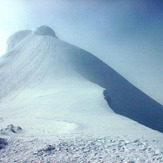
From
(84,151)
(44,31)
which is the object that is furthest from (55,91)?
(44,31)

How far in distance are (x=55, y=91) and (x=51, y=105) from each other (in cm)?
525

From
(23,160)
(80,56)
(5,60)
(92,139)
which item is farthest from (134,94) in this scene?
(23,160)

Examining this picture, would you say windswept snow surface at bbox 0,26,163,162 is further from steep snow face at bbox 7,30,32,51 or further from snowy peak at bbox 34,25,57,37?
steep snow face at bbox 7,30,32,51

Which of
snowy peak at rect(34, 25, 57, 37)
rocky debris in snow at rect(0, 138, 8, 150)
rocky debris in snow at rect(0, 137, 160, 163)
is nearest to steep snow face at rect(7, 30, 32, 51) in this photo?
snowy peak at rect(34, 25, 57, 37)

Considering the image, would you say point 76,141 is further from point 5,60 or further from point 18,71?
point 5,60

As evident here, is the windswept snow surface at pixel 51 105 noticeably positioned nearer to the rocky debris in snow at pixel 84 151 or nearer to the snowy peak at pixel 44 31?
the rocky debris in snow at pixel 84 151

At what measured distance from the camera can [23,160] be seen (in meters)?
5.64

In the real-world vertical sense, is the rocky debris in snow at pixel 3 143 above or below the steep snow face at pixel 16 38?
below

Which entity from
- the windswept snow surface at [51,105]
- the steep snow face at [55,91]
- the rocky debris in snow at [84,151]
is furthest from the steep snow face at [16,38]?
the rocky debris in snow at [84,151]

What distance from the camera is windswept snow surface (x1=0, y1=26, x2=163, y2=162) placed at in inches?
289

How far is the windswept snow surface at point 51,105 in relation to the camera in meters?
7.34

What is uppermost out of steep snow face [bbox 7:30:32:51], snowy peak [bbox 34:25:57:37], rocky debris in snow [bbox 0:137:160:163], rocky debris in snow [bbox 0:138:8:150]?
snowy peak [bbox 34:25:57:37]

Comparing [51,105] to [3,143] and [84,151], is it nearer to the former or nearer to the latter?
[3,143]

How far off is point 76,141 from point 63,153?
1.04 meters
